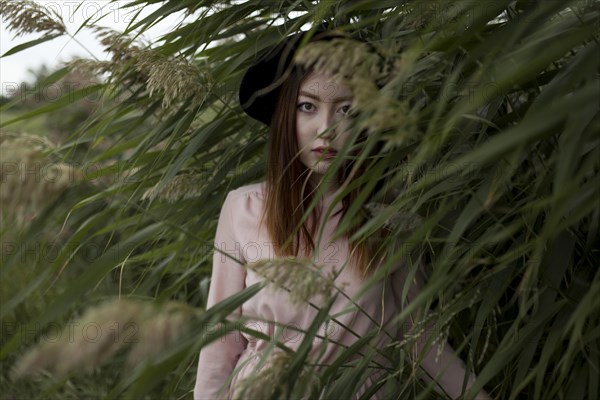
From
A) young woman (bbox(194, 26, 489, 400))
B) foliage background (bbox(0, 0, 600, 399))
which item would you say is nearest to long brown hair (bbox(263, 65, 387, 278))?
young woman (bbox(194, 26, 489, 400))

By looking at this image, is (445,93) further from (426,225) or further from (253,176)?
(253,176)

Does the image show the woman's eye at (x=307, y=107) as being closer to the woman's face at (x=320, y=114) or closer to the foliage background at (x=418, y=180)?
the woman's face at (x=320, y=114)

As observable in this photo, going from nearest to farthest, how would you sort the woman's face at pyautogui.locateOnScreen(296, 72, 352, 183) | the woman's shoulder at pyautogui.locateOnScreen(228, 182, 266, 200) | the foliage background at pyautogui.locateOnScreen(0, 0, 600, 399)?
the foliage background at pyautogui.locateOnScreen(0, 0, 600, 399) < the woman's face at pyautogui.locateOnScreen(296, 72, 352, 183) < the woman's shoulder at pyautogui.locateOnScreen(228, 182, 266, 200)

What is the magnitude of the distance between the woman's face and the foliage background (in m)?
0.09

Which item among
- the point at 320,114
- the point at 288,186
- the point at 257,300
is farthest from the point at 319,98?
the point at 257,300

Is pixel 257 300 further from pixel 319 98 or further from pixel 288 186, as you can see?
pixel 319 98

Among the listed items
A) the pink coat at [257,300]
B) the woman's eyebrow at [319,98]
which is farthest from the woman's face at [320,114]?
the pink coat at [257,300]

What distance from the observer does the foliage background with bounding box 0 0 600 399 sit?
2.67 feet

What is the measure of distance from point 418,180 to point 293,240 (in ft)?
0.86

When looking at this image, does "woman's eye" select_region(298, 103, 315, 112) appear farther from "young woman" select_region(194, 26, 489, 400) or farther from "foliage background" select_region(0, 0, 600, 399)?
"foliage background" select_region(0, 0, 600, 399)

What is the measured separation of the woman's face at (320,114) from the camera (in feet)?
4.24

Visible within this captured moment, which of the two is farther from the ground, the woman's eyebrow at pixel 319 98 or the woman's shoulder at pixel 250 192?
the woman's eyebrow at pixel 319 98

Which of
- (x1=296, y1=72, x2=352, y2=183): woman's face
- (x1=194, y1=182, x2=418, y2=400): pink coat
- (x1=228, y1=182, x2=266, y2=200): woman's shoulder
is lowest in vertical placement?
(x1=194, y1=182, x2=418, y2=400): pink coat

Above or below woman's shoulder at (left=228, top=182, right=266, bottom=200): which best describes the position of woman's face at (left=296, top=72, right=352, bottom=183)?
above
